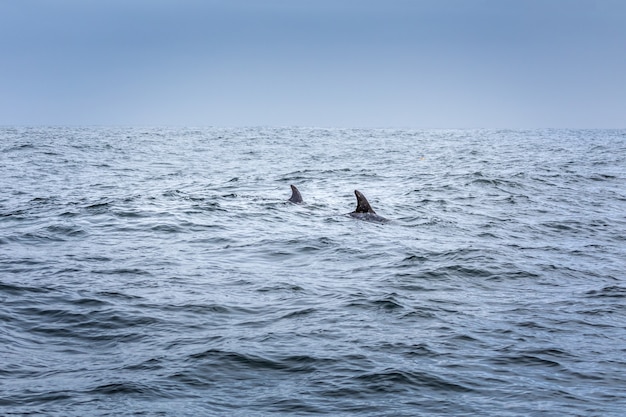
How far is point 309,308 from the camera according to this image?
11.6 m

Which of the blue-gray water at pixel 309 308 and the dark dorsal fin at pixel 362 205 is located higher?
the dark dorsal fin at pixel 362 205

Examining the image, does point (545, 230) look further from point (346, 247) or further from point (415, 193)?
point (415, 193)

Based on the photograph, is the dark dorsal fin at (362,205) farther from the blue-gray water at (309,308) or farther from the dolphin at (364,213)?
the blue-gray water at (309,308)

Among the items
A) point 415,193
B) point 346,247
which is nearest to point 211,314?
point 346,247

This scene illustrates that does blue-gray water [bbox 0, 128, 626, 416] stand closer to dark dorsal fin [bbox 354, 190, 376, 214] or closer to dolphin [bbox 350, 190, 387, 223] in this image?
dolphin [bbox 350, 190, 387, 223]

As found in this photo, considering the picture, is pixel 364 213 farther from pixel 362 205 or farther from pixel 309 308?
pixel 309 308

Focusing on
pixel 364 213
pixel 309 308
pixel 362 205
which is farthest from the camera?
pixel 364 213

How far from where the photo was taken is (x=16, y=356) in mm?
9156

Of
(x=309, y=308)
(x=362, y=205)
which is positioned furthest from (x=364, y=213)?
(x=309, y=308)

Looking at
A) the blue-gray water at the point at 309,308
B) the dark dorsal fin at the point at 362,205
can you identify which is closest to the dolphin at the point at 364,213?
the dark dorsal fin at the point at 362,205

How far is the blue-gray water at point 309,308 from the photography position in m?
8.04

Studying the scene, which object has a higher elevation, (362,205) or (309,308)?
(362,205)

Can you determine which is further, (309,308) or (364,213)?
(364,213)

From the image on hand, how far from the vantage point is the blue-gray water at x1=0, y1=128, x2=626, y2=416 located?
26.4 ft
